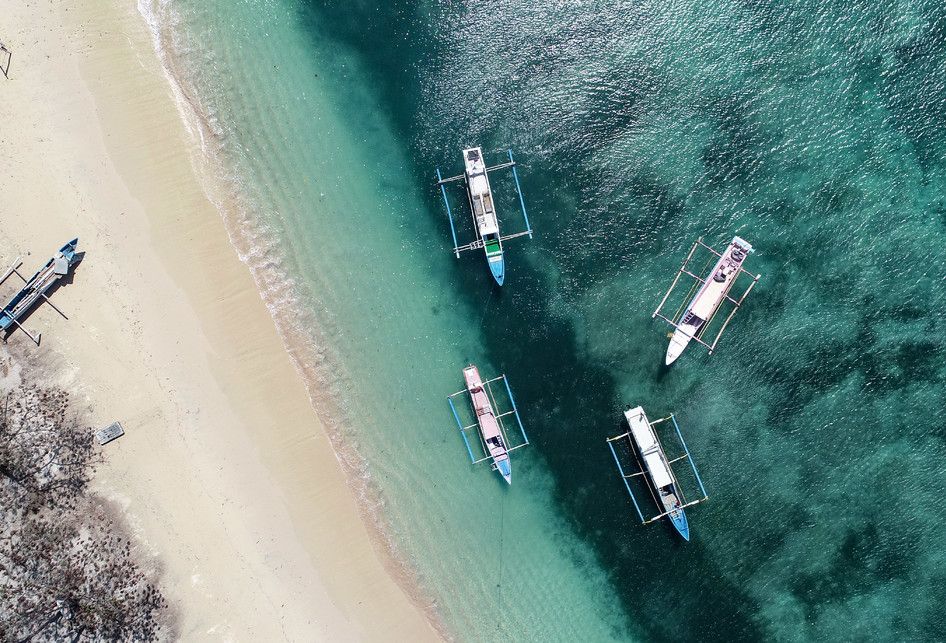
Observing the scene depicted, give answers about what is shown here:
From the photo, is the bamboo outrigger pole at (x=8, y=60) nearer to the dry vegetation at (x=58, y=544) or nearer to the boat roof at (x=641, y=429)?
the dry vegetation at (x=58, y=544)

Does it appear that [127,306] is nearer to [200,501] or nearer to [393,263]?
[200,501]

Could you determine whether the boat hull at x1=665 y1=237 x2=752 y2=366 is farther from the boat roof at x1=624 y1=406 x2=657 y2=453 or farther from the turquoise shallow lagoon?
the boat roof at x1=624 y1=406 x2=657 y2=453

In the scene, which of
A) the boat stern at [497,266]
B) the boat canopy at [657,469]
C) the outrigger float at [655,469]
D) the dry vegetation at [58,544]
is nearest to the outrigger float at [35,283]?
the dry vegetation at [58,544]

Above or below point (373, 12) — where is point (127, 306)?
below

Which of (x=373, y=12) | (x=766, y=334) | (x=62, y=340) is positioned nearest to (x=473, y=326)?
(x=766, y=334)

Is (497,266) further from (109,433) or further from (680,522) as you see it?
(109,433)
